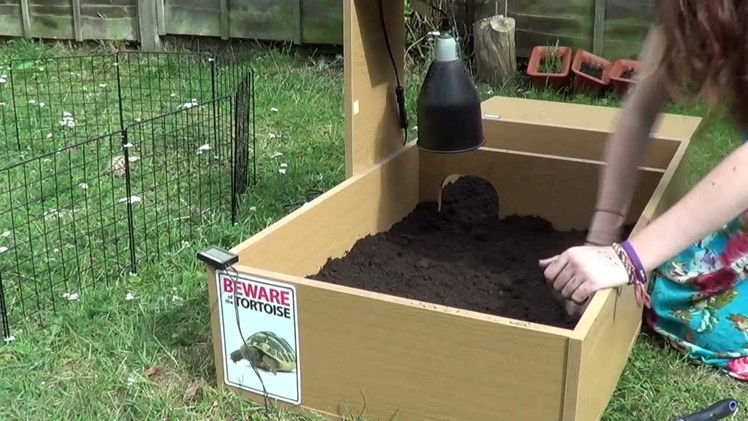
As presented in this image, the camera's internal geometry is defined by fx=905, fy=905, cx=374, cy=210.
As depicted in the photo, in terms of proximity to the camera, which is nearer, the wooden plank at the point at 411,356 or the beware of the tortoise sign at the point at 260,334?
the wooden plank at the point at 411,356

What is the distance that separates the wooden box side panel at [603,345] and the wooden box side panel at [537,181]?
0.28 meters

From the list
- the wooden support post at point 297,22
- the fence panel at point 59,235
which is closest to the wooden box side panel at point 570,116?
the fence panel at point 59,235

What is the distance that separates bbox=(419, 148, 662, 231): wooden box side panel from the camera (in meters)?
2.45

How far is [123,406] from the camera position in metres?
1.87

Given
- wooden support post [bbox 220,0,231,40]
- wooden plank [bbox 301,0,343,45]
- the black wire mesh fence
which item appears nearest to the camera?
the black wire mesh fence

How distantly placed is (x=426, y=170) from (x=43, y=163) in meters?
1.53

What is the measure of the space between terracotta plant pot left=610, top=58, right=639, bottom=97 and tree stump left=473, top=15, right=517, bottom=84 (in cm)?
53

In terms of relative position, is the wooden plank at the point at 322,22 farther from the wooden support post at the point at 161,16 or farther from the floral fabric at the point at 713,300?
the floral fabric at the point at 713,300

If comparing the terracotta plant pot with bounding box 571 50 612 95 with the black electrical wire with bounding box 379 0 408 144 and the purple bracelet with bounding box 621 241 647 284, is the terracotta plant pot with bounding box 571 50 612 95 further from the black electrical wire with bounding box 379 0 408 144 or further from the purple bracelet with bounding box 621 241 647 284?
the purple bracelet with bounding box 621 241 647 284

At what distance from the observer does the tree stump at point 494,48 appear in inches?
177

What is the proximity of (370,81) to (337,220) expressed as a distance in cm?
39

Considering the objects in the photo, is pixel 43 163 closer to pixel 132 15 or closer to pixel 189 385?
pixel 189 385

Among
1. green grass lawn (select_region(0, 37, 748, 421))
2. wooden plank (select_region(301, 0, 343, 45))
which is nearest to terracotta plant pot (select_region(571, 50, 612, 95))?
wooden plank (select_region(301, 0, 343, 45))

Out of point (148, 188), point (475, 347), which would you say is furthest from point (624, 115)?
point (148, 188)
